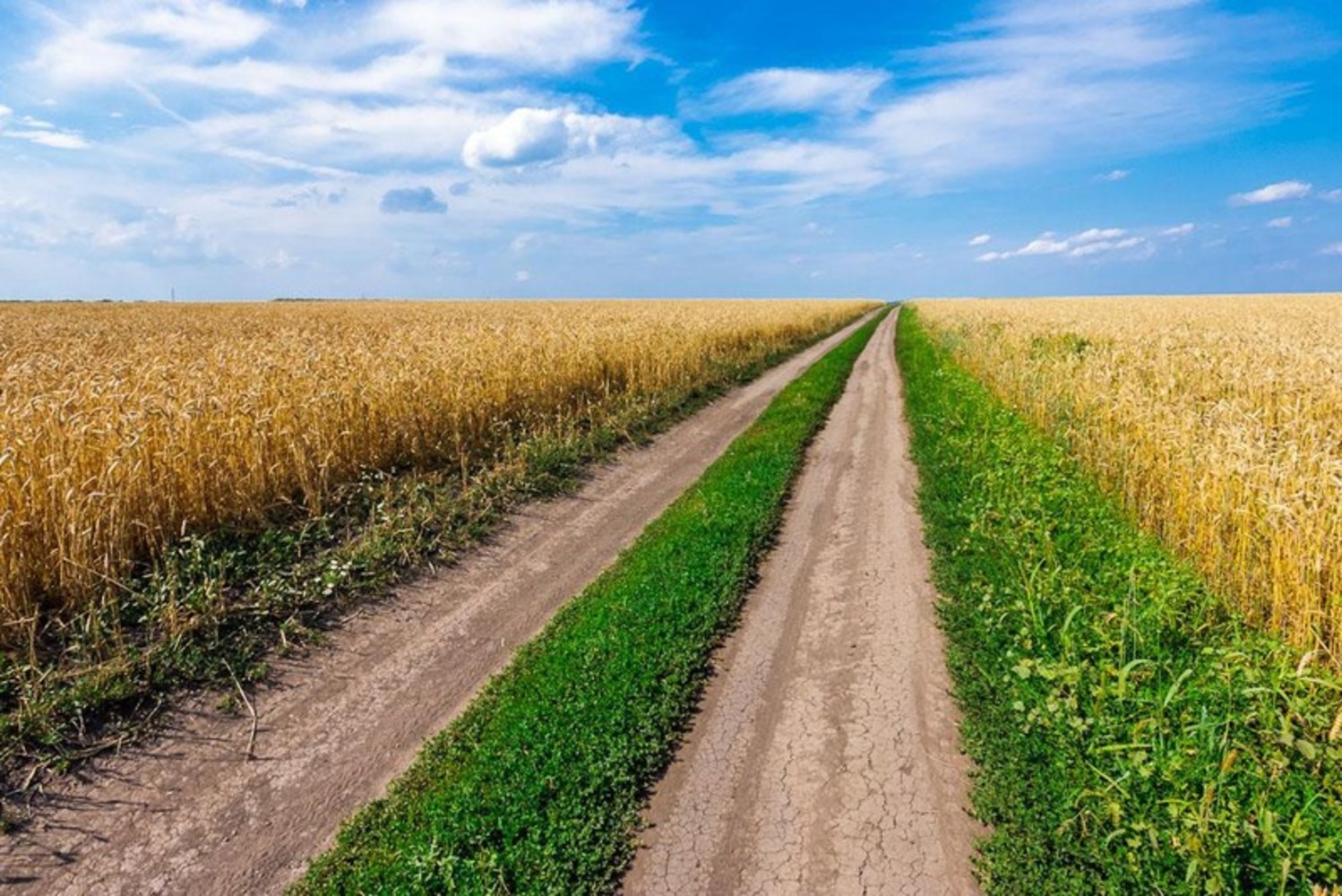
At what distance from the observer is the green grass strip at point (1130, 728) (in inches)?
138

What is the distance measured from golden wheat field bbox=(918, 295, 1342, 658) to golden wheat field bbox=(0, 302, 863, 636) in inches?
344

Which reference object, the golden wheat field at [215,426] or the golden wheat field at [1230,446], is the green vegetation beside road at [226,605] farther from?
the golden wheat field at [1230,446]

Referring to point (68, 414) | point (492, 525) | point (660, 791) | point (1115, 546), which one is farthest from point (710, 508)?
point (68, 414)

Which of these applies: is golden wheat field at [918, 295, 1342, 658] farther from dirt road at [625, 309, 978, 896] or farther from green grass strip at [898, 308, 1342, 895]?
dirt road at [625, 309, 978, 896]

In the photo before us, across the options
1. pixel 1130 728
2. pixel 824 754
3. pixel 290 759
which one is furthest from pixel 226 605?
pixel 1130 728

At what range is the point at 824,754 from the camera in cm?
448

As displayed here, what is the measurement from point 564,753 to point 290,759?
1887mm

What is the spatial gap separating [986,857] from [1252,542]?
14.0 ft

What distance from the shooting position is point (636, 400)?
16.1 meters

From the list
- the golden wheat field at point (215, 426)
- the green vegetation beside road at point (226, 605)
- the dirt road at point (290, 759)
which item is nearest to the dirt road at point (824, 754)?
the dirt road at point (290, 759)

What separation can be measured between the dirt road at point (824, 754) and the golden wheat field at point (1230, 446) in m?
2.62

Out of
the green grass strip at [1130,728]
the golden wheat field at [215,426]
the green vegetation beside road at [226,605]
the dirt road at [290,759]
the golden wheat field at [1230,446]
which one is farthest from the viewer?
the golden wheat field at [215,426]

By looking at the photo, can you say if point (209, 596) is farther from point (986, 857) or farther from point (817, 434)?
point (817, 434)

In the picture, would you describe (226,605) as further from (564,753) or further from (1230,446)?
(1230,446)
